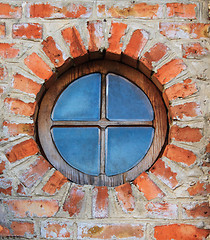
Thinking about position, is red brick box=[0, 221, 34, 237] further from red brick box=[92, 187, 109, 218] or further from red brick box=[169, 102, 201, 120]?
red brick box=[169, 102, 201, 120]

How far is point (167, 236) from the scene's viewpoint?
1.45 meters

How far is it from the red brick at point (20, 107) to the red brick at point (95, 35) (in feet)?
1.34

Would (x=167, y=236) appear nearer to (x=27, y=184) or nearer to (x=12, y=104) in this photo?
(x=27, y=184)

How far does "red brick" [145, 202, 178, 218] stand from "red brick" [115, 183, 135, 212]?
0.07m

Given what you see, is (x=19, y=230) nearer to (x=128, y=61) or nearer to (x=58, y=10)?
(x=128, y=61)

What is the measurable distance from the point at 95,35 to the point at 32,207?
0.88m

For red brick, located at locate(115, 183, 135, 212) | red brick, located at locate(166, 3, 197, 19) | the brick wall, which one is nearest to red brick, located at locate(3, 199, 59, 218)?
the brick wall

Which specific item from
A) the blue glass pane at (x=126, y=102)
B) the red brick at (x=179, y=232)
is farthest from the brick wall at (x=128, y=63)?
the blue glass pane at (x=126, y=102)

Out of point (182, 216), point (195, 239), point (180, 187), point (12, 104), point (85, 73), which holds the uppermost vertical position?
point (85, 73)

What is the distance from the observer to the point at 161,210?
4.81ft

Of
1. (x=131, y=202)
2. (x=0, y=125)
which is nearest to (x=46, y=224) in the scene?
(x=131, y=202)

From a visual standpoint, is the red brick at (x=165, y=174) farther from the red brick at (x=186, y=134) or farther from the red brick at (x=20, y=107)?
the red brick at (x=20, y=107)

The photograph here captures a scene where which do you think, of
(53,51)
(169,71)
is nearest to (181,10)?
(169,71)

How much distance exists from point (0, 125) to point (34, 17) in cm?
57
